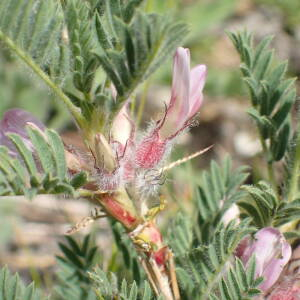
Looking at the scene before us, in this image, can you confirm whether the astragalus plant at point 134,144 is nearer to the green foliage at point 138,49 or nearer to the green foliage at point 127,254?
the green foliage at point 138,49

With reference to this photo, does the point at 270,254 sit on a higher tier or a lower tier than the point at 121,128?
lower

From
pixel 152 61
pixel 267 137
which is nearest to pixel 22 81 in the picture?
pixel 267 137

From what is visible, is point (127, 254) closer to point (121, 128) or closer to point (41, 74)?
point (121, 128)

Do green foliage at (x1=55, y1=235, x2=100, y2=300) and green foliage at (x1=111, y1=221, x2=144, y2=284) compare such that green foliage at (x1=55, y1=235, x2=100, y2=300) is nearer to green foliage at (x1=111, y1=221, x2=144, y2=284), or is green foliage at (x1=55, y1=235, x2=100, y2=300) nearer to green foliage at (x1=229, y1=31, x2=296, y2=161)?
green foliage at (x1=111, y1=221, x2=144, y2=284)

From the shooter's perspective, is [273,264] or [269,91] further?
[269,91]

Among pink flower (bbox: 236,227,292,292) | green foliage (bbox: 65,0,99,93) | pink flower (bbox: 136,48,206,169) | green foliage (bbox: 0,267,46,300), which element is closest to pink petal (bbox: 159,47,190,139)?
pink flower (bbox: 136,48,206,169)

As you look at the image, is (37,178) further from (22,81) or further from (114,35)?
(22,81)

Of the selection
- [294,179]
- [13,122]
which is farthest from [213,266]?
[13,122]
